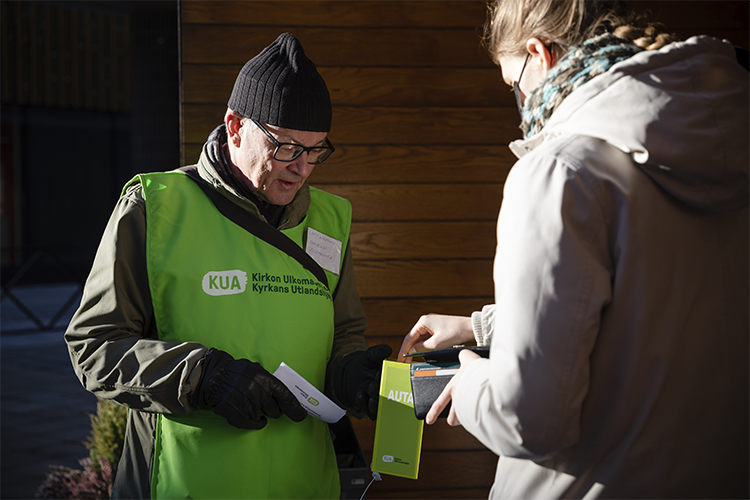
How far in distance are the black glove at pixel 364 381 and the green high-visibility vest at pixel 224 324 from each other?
0.10 meters

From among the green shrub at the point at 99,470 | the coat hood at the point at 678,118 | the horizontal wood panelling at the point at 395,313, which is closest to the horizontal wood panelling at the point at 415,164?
the horizontal wood panelling at the point at 395,313

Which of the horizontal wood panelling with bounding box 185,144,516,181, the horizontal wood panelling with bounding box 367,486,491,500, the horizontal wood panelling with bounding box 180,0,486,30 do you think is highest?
the horizontal wood panelling with bounding box 180,0,486,30

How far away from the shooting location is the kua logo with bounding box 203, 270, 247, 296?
1.38 metres

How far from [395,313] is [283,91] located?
4.61ft

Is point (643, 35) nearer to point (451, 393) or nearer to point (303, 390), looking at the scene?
point (451, 393)

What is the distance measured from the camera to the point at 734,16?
2.75 metres

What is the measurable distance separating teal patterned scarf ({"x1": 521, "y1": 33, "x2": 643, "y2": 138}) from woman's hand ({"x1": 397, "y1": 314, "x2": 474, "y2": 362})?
0.54 m

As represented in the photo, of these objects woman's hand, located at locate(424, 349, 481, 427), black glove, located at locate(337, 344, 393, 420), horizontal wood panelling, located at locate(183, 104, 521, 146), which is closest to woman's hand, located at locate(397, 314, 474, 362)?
black glove, located at locate(337, 344, 393, 420)

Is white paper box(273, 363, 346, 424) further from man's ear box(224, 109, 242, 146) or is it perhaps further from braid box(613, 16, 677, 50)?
braid box(613, 16, 677, 50)

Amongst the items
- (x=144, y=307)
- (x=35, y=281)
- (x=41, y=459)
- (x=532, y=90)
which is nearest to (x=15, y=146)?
(x=35, y=281)

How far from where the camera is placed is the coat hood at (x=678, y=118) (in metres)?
0.75

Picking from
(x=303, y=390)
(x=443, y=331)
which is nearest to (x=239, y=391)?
(x=303, y=390)

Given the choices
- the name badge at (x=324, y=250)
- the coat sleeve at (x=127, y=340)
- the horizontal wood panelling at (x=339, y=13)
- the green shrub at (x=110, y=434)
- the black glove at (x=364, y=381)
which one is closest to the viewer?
the coat sleeve at (x=127, y=340)

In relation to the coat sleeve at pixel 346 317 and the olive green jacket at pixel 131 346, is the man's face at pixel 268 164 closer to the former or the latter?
the olive green jacket at pixel 131 346
